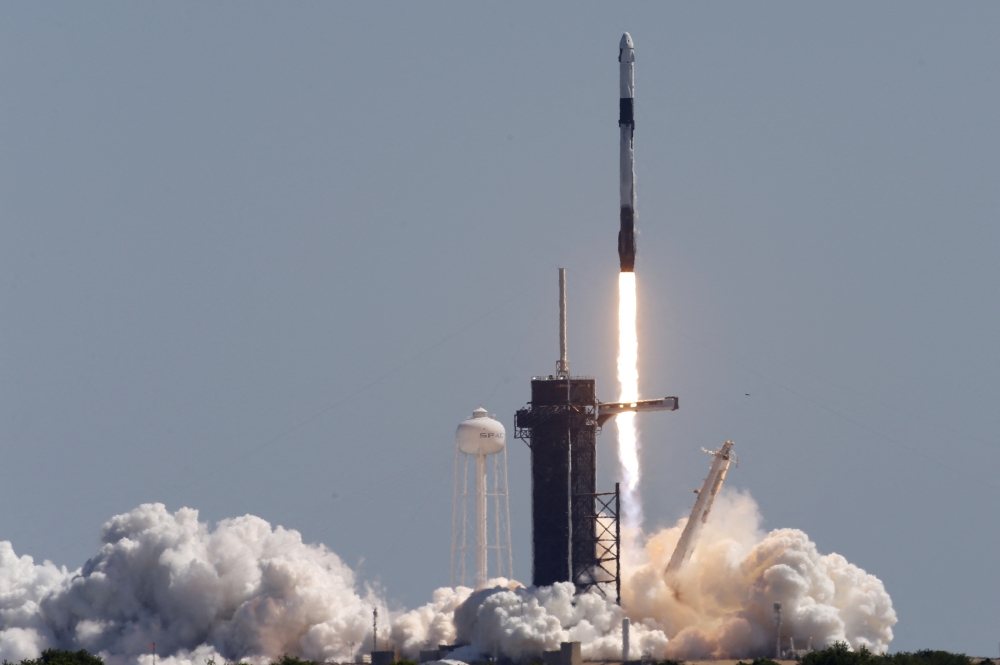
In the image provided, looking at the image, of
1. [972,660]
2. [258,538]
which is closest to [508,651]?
[258,538]

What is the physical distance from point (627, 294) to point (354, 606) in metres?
26.9

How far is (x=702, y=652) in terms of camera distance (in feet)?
370

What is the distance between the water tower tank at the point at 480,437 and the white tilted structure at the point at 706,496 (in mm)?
13851

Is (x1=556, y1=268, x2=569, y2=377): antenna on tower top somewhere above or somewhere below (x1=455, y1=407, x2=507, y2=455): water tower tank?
above

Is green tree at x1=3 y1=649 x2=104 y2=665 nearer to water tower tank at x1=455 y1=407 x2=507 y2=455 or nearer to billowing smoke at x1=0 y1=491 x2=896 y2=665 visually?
billowing smoke at x1=0 y1=491 x2=896 y2=665

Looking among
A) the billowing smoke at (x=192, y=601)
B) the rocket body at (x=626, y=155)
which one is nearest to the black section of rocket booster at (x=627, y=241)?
the rocket body at (x=626, y=155)

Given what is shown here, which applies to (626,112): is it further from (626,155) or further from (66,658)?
(66,658)

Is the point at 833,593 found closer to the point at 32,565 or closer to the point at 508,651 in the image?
the point at 508,651

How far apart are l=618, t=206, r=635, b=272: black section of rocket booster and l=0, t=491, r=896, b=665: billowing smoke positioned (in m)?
17.5

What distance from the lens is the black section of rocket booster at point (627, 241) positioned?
11719 cm

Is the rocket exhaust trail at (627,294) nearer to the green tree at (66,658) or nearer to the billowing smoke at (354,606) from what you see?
the billowing smoke at (354,606)

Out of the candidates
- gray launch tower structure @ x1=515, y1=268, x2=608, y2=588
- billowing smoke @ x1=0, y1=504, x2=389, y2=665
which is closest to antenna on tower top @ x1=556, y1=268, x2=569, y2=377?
gray launch tower structure @ x1=515, y1=268, x2=608, y2=588

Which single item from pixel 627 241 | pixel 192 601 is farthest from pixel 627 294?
pixel 192 601

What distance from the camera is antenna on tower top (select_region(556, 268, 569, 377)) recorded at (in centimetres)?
12012
